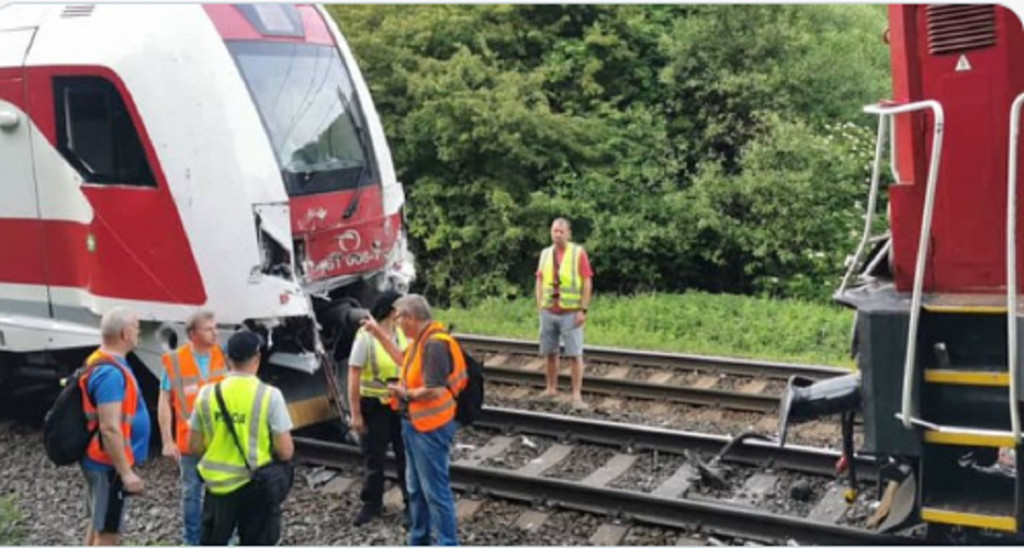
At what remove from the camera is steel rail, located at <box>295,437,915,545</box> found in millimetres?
6309

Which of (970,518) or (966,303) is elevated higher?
(966,303)

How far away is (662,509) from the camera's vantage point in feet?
22.5

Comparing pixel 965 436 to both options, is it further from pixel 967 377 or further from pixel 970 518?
pixel 970 518

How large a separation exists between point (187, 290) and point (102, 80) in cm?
163

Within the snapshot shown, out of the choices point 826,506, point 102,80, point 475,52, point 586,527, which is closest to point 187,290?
point 102,80

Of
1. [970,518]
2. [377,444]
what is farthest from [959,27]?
[377,444]

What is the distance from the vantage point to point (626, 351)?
430 inches

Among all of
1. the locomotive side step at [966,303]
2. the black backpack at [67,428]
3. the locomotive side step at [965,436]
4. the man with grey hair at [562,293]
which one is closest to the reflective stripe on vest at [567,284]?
the man with grey hair at [562,293]

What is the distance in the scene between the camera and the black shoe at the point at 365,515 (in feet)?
23.4

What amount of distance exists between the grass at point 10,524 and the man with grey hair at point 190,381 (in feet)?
4.05

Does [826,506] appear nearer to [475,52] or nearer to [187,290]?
[187,290]

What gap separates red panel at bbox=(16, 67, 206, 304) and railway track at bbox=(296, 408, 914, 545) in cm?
161

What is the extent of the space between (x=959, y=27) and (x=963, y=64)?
189 mm

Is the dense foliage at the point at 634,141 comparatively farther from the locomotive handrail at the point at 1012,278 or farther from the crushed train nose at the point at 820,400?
the locomotive handrail at the point at 1012,278
